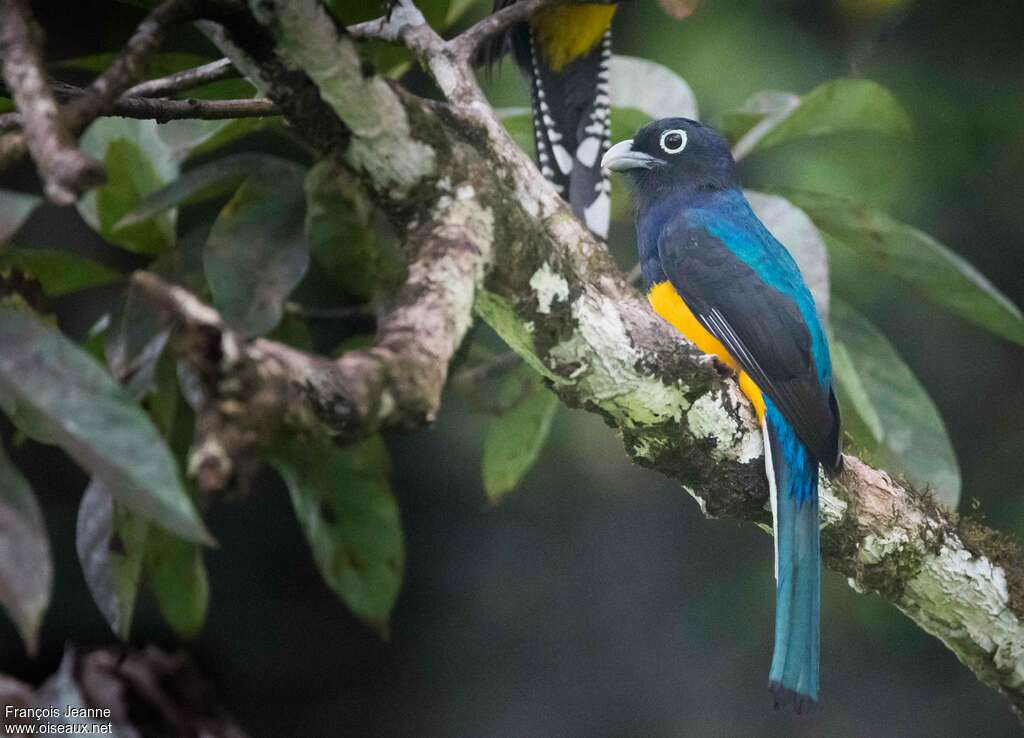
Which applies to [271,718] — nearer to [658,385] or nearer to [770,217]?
[770,217]

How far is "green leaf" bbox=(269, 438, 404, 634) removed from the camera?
2.45m

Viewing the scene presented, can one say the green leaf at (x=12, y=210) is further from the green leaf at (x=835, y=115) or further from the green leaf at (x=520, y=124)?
the green leaf at (x=835, y=115)

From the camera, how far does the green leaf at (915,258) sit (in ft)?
9.57

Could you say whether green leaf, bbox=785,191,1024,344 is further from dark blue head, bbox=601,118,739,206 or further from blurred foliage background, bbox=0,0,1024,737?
blurred foliage background, bbox=0,0,1024,737

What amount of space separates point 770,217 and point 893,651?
2680 millimetres

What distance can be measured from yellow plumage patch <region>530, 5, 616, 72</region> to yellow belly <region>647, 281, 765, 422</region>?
1.08 metres

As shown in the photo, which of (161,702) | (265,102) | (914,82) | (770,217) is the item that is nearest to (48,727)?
(161,702)

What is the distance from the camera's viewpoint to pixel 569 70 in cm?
384

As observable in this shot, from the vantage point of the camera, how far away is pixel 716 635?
16.2 ft

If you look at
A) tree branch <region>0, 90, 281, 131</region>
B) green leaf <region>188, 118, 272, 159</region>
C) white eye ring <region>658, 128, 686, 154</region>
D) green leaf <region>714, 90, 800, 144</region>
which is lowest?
white eye ring <region>658, 128, 686, 154</region>

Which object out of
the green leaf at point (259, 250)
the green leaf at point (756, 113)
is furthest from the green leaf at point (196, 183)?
the green leaf at point (756, 113)

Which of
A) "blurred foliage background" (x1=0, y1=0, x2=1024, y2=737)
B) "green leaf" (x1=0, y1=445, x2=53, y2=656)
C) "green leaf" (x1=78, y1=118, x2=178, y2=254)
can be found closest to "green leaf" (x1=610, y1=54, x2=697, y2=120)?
"green leaf" (x1=78, y1=118, x2=178, y2=254)

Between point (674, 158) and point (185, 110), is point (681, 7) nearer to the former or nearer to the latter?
point (674, 158)

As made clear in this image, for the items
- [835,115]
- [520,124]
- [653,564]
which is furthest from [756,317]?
[653,564]
